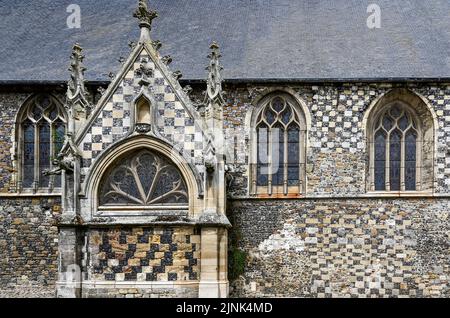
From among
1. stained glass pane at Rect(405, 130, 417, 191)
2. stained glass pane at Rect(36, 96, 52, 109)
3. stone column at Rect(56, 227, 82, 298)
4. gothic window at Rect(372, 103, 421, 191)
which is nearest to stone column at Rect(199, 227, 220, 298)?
stone column at Rect(56, 227, 82, 298)

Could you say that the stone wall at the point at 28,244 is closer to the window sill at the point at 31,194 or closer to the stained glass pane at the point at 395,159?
the window sill at the point at 31,194

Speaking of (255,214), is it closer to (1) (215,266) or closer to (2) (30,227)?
(1) (215,266)

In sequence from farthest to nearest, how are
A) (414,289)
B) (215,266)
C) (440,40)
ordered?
1. (440,40)
2. (414,289)
3. (215,266)

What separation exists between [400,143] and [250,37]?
4.95 metres

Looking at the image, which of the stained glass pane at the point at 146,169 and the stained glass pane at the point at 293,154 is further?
the stained glass pane at the point at 293,154

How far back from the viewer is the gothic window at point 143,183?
10.5m

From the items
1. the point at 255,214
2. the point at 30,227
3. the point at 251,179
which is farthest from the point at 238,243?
the point at 30,227

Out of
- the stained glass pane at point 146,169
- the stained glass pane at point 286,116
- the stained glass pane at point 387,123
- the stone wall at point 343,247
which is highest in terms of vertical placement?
the stained glass pane at point 286,116

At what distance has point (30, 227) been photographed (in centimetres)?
1338

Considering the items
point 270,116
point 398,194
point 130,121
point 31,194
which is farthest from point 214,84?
point 31,194

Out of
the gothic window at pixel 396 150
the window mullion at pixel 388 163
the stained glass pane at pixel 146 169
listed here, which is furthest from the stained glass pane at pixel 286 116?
the stained glass pane at pixel 146 169

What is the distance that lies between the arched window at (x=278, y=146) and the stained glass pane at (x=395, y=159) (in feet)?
7.41

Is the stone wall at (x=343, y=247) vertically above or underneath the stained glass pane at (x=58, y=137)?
underneath

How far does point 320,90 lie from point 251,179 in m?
2.82
